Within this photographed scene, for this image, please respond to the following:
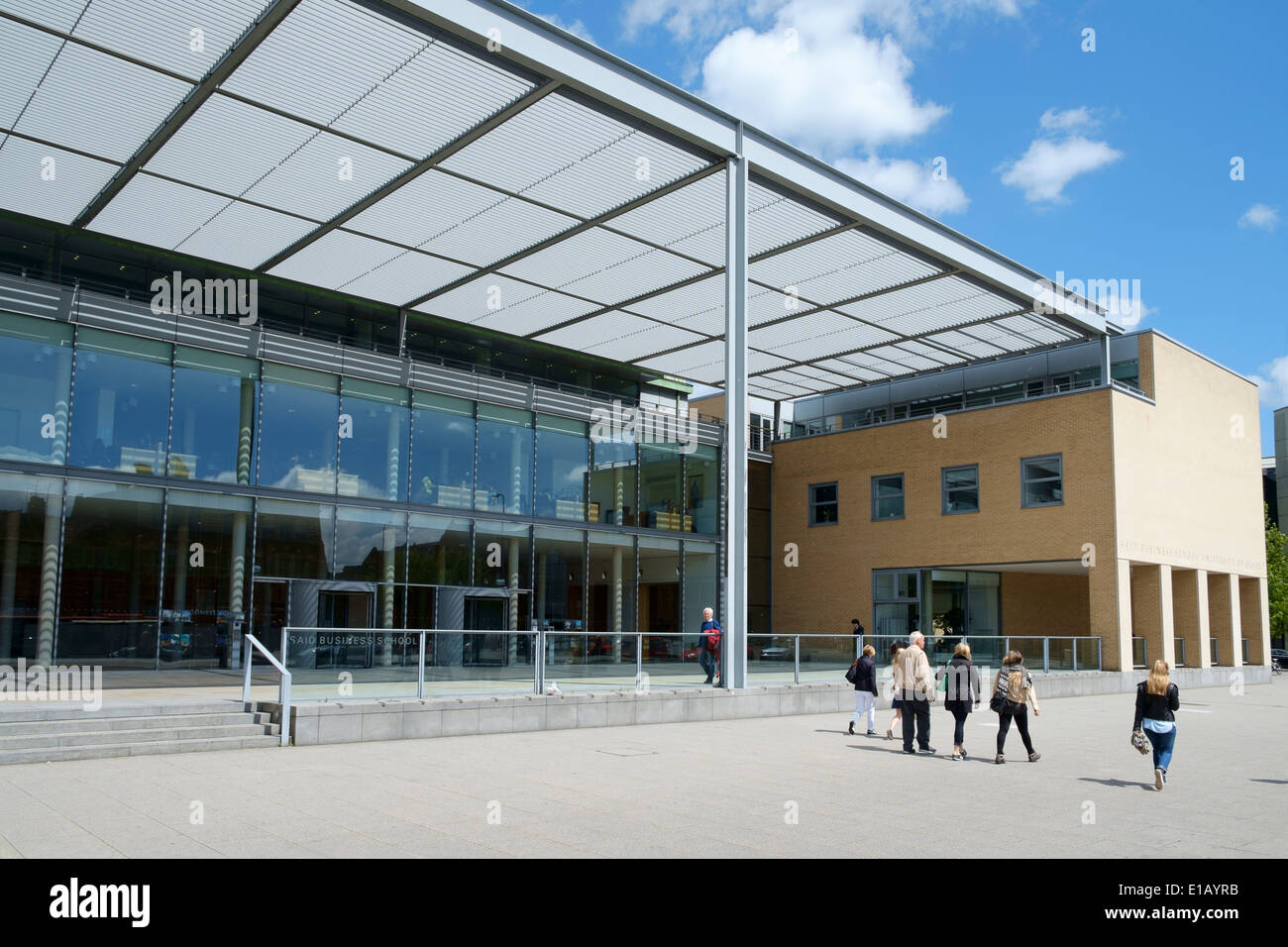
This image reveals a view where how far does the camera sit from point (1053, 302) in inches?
1085

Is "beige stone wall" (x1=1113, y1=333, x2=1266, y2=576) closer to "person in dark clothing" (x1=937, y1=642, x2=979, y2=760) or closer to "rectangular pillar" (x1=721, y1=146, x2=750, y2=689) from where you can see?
"rectangular pillar" (x1=721, y1=146, x2=750, y2=689)

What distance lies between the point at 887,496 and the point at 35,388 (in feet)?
77.5

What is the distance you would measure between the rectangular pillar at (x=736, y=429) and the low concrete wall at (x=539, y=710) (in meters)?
0.79

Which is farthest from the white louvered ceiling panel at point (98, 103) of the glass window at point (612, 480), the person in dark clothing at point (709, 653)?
the glass window at point (612, 480)

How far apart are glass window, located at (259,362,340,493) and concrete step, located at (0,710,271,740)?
9256 millimetres

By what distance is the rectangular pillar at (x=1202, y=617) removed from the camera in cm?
3238

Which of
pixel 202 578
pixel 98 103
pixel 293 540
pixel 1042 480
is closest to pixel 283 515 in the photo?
pixel 293 540

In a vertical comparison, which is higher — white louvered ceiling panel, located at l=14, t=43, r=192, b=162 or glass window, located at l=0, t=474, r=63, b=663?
white louvered ceiling panel, located at l=14, t=43, r=192, b=162

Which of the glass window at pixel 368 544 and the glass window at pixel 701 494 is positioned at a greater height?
the glass window at pixel 701 494

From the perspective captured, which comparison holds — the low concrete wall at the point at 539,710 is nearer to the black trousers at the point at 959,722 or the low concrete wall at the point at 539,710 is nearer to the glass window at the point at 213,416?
the black trousers at the point at 959,722

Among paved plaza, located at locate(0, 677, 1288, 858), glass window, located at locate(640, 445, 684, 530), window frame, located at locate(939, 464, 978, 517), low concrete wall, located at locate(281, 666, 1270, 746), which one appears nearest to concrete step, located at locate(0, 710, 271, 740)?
low concrete wall, located at locate(281, 666, 1270, 746)

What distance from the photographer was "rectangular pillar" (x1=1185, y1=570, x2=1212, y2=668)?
106 feet
